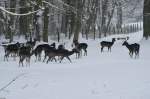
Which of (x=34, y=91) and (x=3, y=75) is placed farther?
(x=3, y=75)

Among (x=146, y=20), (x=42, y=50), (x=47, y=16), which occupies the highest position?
(x=47, y=16)

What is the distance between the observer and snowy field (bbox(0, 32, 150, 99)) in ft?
43.7

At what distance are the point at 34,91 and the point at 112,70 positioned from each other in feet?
19.5

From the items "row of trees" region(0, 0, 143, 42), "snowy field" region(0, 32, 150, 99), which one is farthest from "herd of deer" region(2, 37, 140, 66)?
"row of trees" region(0, 0, 143, 42)

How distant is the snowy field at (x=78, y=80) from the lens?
524 inches

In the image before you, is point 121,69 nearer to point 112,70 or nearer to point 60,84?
point 112,70

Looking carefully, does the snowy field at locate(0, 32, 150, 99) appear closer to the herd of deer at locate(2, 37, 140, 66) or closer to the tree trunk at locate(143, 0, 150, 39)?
the herd of deer at locate(2, 37, 140, 66)

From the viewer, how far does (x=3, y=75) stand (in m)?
17.9

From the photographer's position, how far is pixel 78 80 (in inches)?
637

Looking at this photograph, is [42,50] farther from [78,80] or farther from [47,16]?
[47,16]

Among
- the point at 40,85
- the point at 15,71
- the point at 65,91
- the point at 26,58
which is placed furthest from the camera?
the point at 26,58

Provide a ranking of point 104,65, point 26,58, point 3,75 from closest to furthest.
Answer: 1. point 3,75
2. point 104,65
3. point 26,58

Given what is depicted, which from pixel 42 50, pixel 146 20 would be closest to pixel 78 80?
pixel 42 50

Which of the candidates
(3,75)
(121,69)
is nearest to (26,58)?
(3,75)
